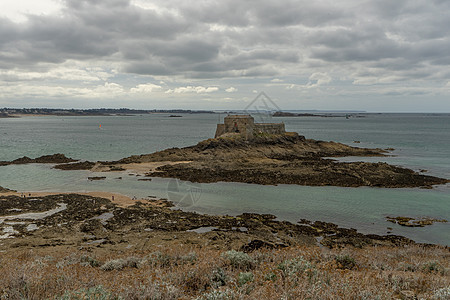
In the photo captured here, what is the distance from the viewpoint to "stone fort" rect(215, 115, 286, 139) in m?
46.3

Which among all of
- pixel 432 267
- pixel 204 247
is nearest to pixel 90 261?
pixel 204 247

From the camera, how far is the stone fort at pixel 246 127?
4631 centimetres

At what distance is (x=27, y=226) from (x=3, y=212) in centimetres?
362

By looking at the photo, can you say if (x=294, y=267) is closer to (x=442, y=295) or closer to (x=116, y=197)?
(x=442, y=295)

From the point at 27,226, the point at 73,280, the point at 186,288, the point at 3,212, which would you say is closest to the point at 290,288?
the point at 186,288

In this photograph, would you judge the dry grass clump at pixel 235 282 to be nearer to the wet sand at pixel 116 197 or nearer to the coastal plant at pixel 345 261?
the coastal plant at pixel 345 261

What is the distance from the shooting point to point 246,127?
4622 centimetres

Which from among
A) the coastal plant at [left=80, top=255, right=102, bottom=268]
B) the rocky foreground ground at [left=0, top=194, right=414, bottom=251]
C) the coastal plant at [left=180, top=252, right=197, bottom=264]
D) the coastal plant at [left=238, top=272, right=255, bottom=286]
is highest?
the coastal plant at [left=238, top=272, right=255, bottom=286]

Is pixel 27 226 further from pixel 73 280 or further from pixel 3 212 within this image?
pixel 73 280

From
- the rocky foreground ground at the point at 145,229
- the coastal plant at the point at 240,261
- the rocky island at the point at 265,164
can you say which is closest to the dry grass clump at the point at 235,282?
the coastal plant at the point at 240,261

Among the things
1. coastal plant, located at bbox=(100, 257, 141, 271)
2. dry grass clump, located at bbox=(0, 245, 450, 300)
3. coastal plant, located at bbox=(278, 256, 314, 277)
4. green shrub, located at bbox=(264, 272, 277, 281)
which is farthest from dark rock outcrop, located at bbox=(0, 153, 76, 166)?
green shrub, located at bbox=(264, 272, 277, 281)

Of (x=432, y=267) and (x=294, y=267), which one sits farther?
(x=432, y=267)

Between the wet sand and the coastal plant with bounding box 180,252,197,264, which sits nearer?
the coastal plant with bounding box 180,252,197,264

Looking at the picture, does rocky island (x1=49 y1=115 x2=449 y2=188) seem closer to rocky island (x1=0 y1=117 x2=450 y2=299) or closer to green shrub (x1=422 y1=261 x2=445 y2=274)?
rocky island (x1=0 y1=117 x2=450 y2=299)
